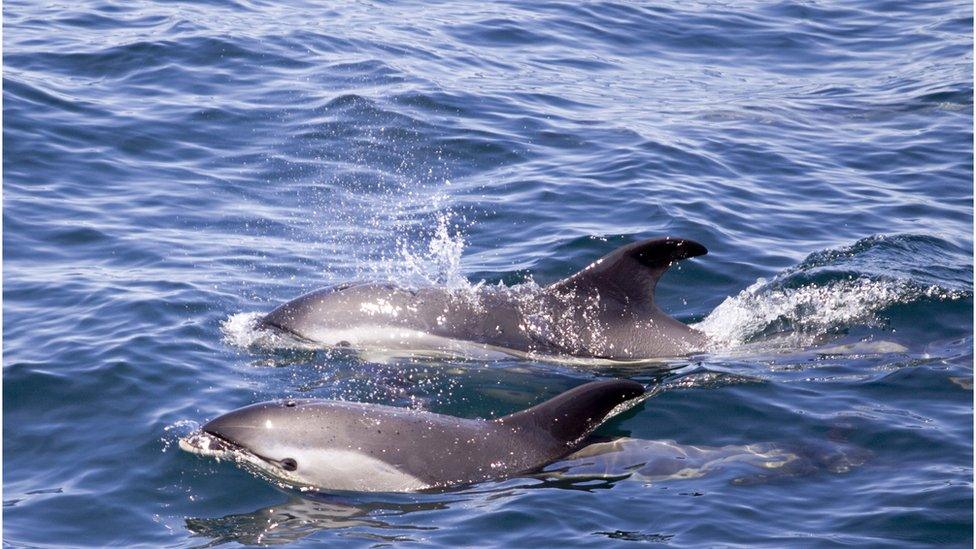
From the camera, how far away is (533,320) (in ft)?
36.6

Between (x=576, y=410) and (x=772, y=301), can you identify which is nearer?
(x=576, y=410)

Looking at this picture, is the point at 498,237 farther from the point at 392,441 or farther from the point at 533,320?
the point at 392,441

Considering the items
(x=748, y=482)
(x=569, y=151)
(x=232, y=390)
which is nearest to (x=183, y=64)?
(x=569, y=151)

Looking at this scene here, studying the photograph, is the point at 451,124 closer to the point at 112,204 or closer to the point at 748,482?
the point at 112,204

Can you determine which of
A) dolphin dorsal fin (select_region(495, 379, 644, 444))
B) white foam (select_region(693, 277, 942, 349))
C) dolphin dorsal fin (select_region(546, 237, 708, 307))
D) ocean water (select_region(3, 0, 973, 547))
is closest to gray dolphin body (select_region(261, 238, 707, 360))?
dolphin dorsal fin (select_region(546, 237, 708, 307))

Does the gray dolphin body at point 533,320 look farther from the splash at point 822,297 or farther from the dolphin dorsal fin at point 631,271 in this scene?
the splash at point 822,297

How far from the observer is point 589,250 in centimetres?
1368

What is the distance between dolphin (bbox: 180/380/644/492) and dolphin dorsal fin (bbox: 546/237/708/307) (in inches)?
80.7

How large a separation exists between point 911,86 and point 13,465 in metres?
15.1

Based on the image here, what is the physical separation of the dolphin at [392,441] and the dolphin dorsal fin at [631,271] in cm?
205

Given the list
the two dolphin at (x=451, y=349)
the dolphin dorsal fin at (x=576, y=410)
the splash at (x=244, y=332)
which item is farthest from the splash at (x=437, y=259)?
the dolphin dorsal fin at (x=576, y=410)

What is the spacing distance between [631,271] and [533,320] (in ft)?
3.12

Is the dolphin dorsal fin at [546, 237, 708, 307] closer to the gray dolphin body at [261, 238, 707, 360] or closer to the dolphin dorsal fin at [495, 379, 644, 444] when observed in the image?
the gray dolphin body at [261, 238, 707, 360]

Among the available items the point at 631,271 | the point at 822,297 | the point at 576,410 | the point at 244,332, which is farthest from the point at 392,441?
the point at 822,297
